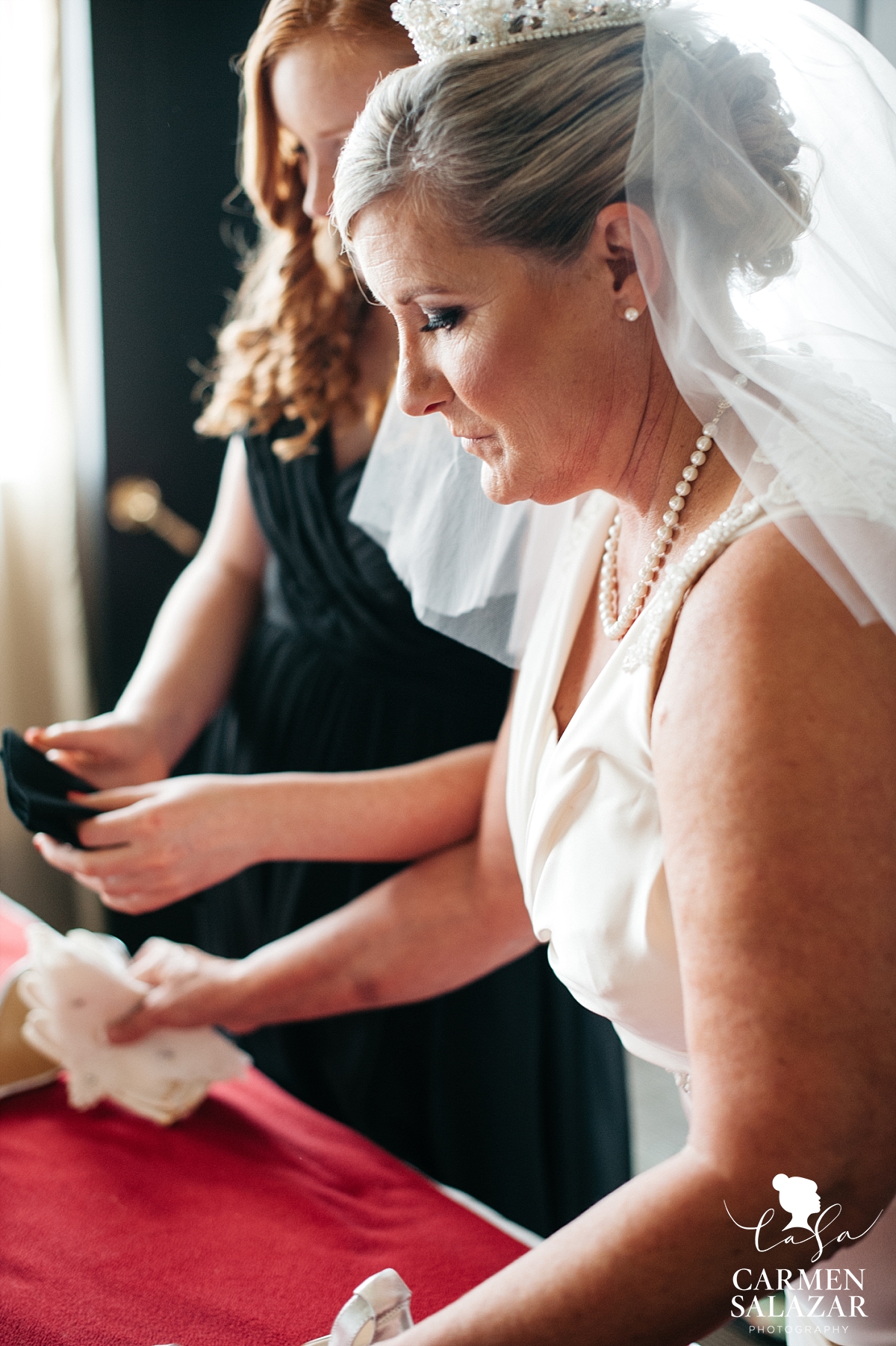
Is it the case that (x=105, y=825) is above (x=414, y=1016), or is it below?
above

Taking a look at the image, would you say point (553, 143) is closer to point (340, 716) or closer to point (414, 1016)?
point (340, 716)

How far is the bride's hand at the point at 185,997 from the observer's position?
3.88 feet

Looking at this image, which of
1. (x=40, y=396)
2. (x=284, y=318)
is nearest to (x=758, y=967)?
(x=284, y=318)

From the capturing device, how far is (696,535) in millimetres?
784

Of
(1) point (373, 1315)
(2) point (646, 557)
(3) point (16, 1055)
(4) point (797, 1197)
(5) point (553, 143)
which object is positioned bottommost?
(3) point (16, 1055)

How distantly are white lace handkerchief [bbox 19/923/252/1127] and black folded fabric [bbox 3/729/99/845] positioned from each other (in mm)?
A: 130

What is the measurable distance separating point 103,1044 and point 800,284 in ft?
3.22

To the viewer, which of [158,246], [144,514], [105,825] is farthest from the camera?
[144,514]

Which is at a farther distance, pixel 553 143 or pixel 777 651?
pixel 553 143

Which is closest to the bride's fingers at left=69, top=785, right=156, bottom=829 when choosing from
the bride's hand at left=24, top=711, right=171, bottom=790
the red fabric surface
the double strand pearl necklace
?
the bride's hand at left=24, top=711, right=171, bottom=790

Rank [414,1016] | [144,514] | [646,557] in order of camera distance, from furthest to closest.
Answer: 1. [144,514]
2. [414,1016]
3. [646,557]

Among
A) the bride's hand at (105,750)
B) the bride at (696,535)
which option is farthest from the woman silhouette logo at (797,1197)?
the bride's hand at (105,750)

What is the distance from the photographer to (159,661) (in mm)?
1511

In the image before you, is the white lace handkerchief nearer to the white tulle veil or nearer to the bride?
the bride
